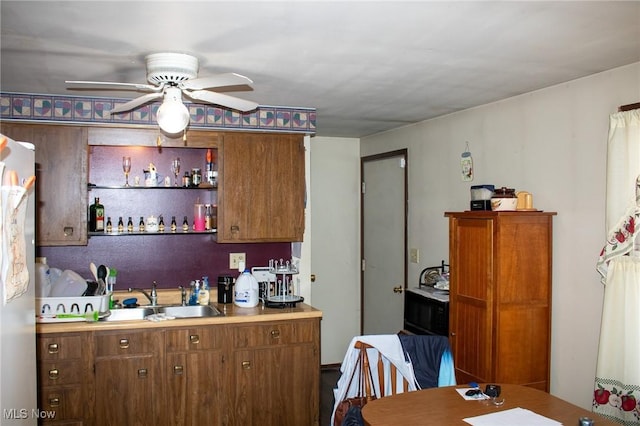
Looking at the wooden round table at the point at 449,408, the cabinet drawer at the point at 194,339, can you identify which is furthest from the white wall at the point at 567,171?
the cabinet drawer at the point at 194,339

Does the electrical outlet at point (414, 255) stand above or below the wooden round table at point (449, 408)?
above

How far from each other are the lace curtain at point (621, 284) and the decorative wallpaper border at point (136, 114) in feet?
7.17

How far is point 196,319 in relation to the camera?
3604 millimetres

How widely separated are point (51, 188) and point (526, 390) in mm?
3212

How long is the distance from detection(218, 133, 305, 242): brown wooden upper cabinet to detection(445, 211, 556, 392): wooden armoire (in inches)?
56.0

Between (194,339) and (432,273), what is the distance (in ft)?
6.35

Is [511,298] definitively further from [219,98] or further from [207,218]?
[207,218]

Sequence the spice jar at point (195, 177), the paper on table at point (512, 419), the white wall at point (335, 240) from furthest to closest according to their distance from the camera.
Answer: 1. the white wall at point (335, 240)
2. the spice jar at point (195, 177)
3. the paper on table at point (512, 419)

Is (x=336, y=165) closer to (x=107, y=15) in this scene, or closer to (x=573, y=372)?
(x=573, y=372)

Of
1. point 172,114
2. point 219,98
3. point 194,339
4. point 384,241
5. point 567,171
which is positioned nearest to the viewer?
point 172,114

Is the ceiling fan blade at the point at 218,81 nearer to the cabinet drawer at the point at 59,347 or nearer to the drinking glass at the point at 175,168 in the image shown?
the drinking glass at the point at 175,168

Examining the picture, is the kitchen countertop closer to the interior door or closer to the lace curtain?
the interior door

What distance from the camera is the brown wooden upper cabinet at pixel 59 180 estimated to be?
3.77 metres

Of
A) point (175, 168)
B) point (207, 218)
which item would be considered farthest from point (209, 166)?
point (207, 218)
